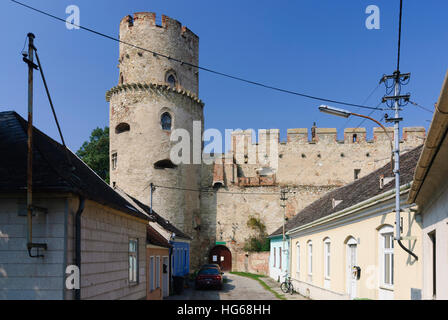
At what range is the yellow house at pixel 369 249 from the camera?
934 cm

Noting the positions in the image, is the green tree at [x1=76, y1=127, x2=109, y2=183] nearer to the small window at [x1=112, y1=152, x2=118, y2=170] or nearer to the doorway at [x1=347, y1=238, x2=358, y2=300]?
the small window at [x1=112, y1=152, x2=118, y2=170]

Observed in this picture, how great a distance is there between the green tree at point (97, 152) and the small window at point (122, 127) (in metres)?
13.1

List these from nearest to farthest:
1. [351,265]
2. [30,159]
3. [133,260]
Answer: [30,159] < [133,260] < [351,265]

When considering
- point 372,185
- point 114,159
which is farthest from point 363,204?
point 114,159

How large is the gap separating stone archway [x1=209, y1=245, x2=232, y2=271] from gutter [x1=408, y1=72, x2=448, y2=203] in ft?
116

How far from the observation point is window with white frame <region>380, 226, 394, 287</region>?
10.9m

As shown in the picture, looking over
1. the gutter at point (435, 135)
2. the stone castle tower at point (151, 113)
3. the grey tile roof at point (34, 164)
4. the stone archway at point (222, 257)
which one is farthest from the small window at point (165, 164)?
the gutter at point (435, 135)

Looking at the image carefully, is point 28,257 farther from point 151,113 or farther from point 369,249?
point 151,113

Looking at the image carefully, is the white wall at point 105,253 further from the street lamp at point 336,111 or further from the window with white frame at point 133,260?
the street lamp at point 336,111

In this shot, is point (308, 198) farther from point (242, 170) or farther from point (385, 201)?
point (385, 201)

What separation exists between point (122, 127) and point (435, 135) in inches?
1314

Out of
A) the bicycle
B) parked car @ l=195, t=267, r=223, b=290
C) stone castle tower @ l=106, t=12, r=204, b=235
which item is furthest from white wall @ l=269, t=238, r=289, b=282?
stone castle tower @ l=106, t=12, r=204, b=235

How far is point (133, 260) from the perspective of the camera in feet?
44.2

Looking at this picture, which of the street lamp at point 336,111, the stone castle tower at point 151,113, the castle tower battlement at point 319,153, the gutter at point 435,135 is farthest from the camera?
the castle tower battlement at point 319,153
